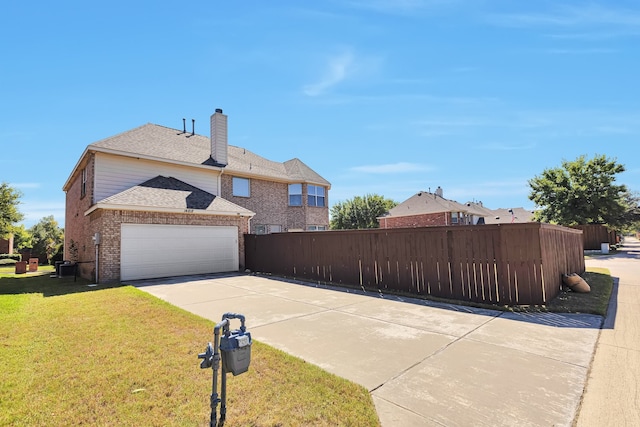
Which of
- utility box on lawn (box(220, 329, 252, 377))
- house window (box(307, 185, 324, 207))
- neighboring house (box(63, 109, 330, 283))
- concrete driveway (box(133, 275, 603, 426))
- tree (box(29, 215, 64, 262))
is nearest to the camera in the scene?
utility box on lawn (box(220, 329, 252, 377))

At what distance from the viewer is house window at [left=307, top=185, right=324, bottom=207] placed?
2111 centimetres

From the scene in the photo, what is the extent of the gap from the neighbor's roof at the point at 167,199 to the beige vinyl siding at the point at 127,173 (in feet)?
1.19

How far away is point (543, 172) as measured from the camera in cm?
3105

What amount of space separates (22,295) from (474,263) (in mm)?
12603

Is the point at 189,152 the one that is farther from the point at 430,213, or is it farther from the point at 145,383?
the point at 430,213

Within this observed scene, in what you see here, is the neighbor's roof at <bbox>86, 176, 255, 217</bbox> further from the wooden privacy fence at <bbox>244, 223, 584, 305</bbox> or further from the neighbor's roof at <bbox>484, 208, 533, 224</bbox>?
the neighbor's roof at <bbox>484, 208, 533, 224</bbox>

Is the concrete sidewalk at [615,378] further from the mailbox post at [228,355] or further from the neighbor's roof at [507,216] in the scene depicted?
the neighbor's roof at [507,216]

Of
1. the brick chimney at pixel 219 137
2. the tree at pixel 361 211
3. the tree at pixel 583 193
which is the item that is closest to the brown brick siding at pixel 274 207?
the brick chimney at pixel 219 137

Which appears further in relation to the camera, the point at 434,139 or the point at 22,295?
the point at 434,139

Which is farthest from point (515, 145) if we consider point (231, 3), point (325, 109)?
point (231, 3)

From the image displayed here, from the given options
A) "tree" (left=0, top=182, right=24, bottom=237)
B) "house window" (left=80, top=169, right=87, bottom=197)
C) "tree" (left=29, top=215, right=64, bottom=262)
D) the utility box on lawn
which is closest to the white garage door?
"house window" (left=80, top=169, right=87, bottom=197)

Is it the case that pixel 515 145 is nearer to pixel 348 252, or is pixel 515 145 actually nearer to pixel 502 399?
pixel 348 252

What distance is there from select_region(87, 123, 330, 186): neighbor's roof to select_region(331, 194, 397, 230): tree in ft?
83.4

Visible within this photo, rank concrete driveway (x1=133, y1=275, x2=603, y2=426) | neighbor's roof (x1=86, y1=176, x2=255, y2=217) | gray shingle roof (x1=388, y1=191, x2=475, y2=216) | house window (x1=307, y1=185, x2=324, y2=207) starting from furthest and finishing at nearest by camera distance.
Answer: gray shingle roof (x1=388, y1=191, x2=475, y2=216), house window (x1=307, y1=185, x2=324, y2=207), neighbor's roof (x1=86, y1=176, x2=255, y2=217), concrete driveway (x1=133, y1=275, x2=603, y2=426)
